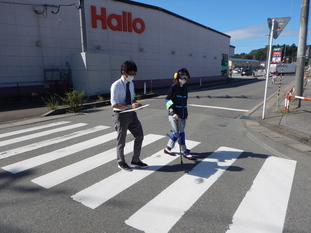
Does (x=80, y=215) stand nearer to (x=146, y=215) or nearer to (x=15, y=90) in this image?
(x=146, y=215)

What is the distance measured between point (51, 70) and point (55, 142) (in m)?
11.3

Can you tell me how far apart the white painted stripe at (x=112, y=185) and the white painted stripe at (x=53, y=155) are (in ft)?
5.66

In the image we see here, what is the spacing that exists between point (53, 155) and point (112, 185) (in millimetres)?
2154

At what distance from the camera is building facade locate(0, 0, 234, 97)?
45.7 feet

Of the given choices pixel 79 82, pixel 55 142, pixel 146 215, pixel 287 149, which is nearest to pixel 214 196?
pixel 146 215

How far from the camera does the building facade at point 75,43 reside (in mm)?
13922

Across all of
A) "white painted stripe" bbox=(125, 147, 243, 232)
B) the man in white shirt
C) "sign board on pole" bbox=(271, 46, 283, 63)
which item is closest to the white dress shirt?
the man in white shirt

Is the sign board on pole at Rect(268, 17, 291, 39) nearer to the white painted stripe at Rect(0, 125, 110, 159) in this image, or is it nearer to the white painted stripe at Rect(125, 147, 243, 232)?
the white painted stripe at Rect(125, 147, 243, 232)

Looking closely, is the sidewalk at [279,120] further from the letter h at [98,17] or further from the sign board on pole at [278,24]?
the letter h at [98,17]

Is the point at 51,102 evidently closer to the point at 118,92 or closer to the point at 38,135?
the point at 38,135

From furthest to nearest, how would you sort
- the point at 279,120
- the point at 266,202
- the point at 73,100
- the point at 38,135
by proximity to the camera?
the point at 73,100 < the point at 279,120 < the point at 38,135 < the point at 266,202

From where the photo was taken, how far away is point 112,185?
3586 millimetres

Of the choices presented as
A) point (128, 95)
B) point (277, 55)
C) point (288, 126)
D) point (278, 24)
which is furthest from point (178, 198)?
point (277, 55)

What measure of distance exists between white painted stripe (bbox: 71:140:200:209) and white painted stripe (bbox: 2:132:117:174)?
172 cm
